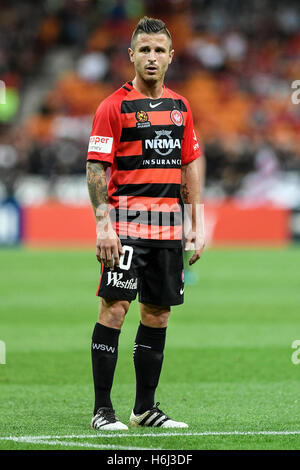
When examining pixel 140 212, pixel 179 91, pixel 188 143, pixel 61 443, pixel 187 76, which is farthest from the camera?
pixel 187 76

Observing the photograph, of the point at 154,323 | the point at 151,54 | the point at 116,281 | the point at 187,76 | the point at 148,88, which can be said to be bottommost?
the point at 154,323

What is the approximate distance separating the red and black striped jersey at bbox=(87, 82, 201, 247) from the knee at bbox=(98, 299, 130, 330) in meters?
0.35

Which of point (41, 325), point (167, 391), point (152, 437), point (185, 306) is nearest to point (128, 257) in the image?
point (152, 437)

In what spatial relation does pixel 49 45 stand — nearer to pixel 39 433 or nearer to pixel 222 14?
pixel 222 14

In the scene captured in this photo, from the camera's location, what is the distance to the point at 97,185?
5121 mm

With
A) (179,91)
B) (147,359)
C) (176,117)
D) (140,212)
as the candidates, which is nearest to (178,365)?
(147,359)

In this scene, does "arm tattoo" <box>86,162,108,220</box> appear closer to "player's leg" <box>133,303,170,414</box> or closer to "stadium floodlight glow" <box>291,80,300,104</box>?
"player's leg" <box>133,303,170,414</box>

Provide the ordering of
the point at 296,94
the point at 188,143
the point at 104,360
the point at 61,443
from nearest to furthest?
the point at 61,443 → the point at 104,360 → the point at 188,143 → the point at 296,94

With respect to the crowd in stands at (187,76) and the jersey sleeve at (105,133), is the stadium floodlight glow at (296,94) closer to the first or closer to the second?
the crowd in stands at (187,76)

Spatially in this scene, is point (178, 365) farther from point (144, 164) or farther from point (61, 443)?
point (61, 443)

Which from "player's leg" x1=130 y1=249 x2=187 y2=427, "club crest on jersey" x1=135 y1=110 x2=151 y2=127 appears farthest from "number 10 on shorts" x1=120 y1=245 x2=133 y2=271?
"club crest on jersey" x1=135 y1=110 x2=151 y2=127

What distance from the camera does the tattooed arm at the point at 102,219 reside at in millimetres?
5070

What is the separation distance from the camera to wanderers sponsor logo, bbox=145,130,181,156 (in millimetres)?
5270

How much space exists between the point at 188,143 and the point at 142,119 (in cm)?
39
